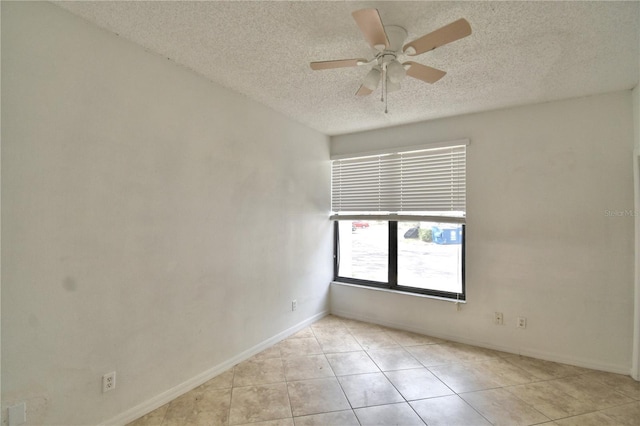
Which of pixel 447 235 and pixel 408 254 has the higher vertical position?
pixel 447 235

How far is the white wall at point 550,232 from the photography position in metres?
2.64

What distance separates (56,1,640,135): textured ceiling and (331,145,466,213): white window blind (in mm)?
764

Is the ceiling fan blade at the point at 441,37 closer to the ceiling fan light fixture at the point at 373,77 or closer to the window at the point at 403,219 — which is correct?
the ceiling fan light fixture at the point at 373,77

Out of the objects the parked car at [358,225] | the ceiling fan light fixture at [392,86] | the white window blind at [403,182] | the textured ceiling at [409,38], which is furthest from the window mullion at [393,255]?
the ceiling fan light fixture at [392,86]

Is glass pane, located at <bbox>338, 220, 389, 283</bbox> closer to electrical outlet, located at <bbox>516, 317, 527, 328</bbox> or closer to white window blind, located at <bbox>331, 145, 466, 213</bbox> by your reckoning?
white window blind, located at <bbox>331, 145, 466, 213</bbox>

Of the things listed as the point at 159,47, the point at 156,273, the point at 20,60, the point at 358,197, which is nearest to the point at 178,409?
the point at 156,273

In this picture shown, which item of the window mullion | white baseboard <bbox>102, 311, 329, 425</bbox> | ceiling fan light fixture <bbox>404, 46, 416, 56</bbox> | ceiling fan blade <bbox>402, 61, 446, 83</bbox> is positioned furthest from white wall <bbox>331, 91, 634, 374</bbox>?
ceiling fan light fixture <bbox>404, 46, 416, 56</bbox>

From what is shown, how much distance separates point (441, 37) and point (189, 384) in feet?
9.92

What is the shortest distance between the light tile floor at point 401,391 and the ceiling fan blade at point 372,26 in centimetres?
244

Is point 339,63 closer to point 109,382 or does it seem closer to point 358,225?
point 109,382

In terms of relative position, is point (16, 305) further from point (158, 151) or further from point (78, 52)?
point (78, 52)

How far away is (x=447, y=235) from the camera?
11.5 feet

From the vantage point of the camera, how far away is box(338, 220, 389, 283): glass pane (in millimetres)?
3979

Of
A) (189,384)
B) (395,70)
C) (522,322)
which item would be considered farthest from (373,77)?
(522,322)
